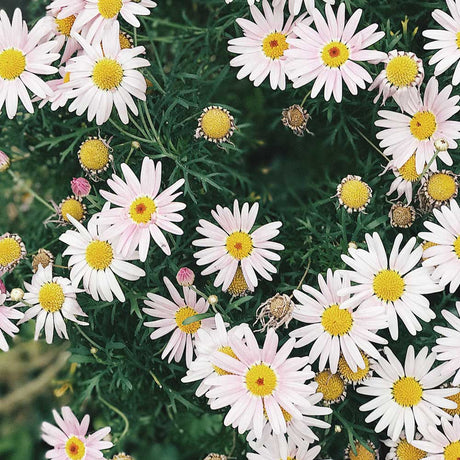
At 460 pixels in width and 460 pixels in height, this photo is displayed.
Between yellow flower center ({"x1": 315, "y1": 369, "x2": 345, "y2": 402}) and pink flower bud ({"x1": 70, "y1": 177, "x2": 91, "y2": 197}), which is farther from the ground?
pink flower bud ({"x1": 70, "y1": 177, "x2": 91, "y2": 197})

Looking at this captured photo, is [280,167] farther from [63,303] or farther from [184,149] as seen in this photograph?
[63,303]

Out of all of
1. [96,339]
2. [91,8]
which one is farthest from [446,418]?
[91,8]

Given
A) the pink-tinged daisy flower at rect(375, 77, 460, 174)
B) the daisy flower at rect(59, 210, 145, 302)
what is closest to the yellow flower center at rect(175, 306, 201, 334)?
the daisy flower at rect(59, 210, 145, 302)

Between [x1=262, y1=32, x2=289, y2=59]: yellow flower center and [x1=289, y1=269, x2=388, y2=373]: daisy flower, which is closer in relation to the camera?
[x1=289, y1=269, x2=388, y2=373]: daisy flower

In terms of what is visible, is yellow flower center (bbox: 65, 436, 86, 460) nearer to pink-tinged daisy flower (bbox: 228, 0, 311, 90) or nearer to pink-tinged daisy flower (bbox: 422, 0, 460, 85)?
pink-tinged daisy flower (bbox: 228, 0, 311, 90)

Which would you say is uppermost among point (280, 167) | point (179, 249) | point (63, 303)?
point (280, 167)

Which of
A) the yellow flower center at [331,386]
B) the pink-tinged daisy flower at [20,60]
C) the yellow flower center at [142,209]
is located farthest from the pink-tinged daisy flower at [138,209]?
the yellow flower center at [331,386]

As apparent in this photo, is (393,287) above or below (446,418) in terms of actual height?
above
